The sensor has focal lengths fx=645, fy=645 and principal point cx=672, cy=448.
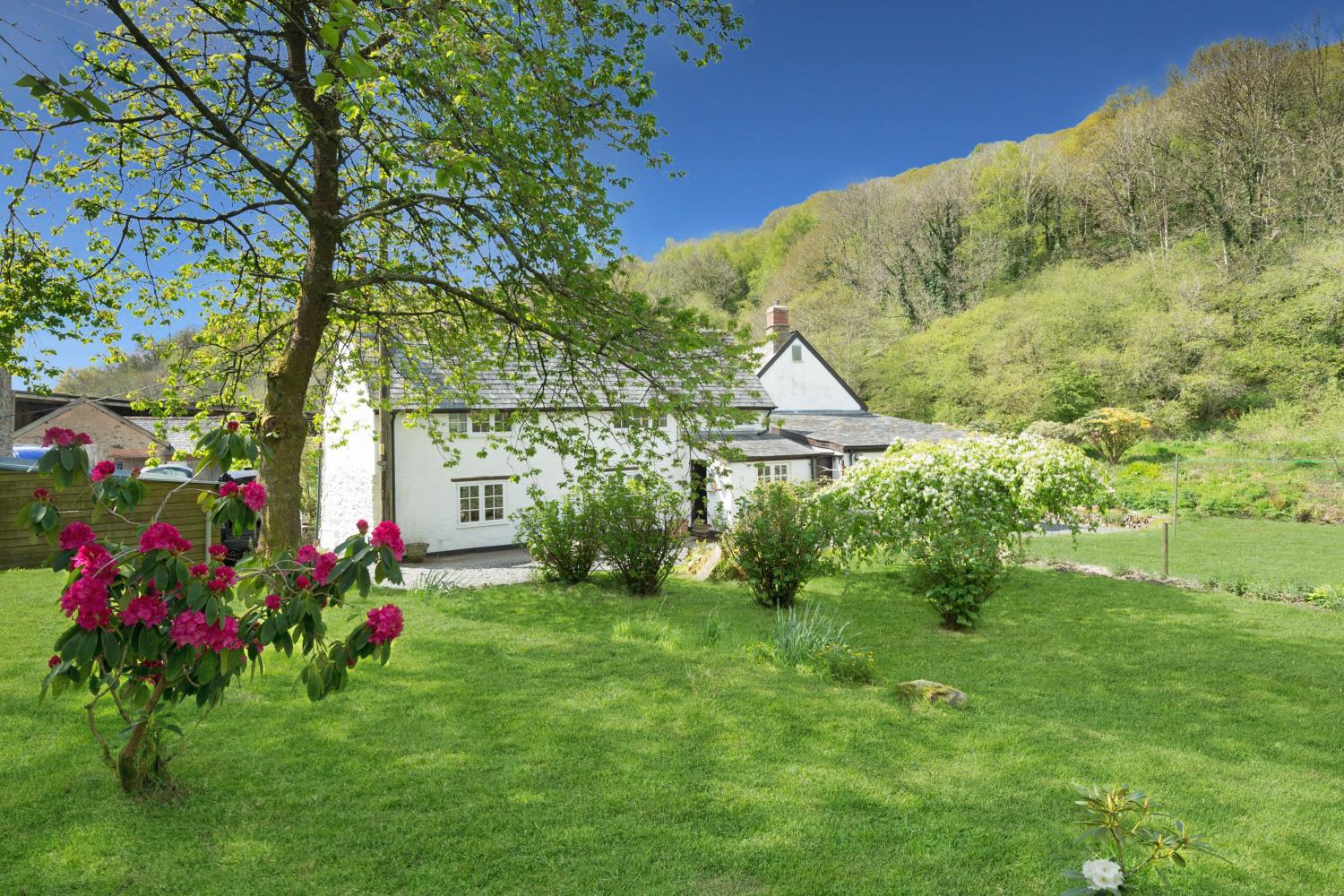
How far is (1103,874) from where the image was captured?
2201 millimetres

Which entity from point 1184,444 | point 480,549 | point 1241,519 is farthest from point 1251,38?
point 480,549

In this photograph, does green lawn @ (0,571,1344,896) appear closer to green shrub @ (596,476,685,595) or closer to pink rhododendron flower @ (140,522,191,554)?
pink rhododendron flower @ (140,522,191,554)

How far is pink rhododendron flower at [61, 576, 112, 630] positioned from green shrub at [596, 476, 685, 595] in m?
7.48

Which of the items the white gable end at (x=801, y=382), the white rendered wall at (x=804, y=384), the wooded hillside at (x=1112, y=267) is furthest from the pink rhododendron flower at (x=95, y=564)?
the white rendered wall at (x=804, y=384)

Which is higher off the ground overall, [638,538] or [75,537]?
[75,537]

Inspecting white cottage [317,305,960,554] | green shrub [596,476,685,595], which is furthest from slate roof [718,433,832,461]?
green shrub [596,476,685,595]

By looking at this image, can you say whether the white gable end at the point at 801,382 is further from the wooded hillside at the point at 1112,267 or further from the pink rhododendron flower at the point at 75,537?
the pink rhododendron flower at the point at 75,537

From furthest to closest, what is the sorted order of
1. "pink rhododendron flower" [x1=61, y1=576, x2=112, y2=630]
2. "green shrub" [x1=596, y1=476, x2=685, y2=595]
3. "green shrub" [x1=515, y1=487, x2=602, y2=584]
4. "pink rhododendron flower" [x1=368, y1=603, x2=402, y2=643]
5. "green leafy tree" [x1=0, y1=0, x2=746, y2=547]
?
"green shrub" [x1=515, y1=487, x2=602, y2=584] < "green shrub" [x1=596, y1=476, x2=685, y2=595] < "green leafy tree" [x1=0, y1=0, x2=746, y2=547] < "pink rhododendron flower" [x1=368, y1=603, x2=402, y2=643] < "pink rhododendron flower" [x1=61, y1=576, x2=112, y2=630]

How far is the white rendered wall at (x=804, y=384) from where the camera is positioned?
Result: 92.1 ft

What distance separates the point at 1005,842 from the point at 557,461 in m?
16.7

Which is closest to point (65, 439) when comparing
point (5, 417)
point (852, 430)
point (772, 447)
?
point (5, 417)

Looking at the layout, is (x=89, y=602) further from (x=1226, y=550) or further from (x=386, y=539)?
(x=1226, y=550)

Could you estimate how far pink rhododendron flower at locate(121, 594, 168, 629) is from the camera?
8.14ft

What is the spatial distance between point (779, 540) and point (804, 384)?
66.6 ft
